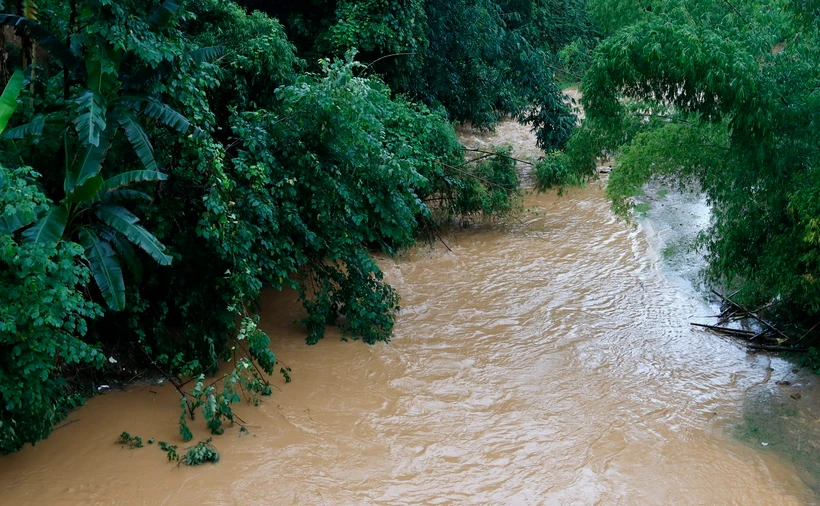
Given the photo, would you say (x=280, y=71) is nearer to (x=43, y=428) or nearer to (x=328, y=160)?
(x=328, y=160)

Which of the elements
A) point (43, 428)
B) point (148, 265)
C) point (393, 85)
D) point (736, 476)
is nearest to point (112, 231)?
point (148, 265)

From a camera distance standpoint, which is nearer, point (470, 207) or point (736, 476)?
point (736, 476)

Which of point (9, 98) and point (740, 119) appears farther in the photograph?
point (740, 119)

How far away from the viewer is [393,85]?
15.4 metres

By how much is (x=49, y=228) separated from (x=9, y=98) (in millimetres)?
1312

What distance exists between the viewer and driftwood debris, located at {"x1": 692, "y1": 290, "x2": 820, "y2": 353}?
10.4m

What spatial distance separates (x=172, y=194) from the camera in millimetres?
8625

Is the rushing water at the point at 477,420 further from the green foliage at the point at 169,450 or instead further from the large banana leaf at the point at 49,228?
the large banana leaf at the point at 49,228

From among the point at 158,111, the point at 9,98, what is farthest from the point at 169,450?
the point at 9,98

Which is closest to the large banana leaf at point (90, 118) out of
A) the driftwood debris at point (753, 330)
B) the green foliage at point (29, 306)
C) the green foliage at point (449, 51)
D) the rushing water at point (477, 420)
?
the green foliage at point (29, 306)

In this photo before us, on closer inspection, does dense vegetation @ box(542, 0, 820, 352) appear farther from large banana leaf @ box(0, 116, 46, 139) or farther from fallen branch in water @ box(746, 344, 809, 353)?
large banana leaf @ box(0, 116, 46, 139)

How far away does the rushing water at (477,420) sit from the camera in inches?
288

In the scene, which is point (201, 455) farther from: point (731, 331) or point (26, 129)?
point (731, 331)

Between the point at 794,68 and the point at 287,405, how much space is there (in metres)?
7.31
